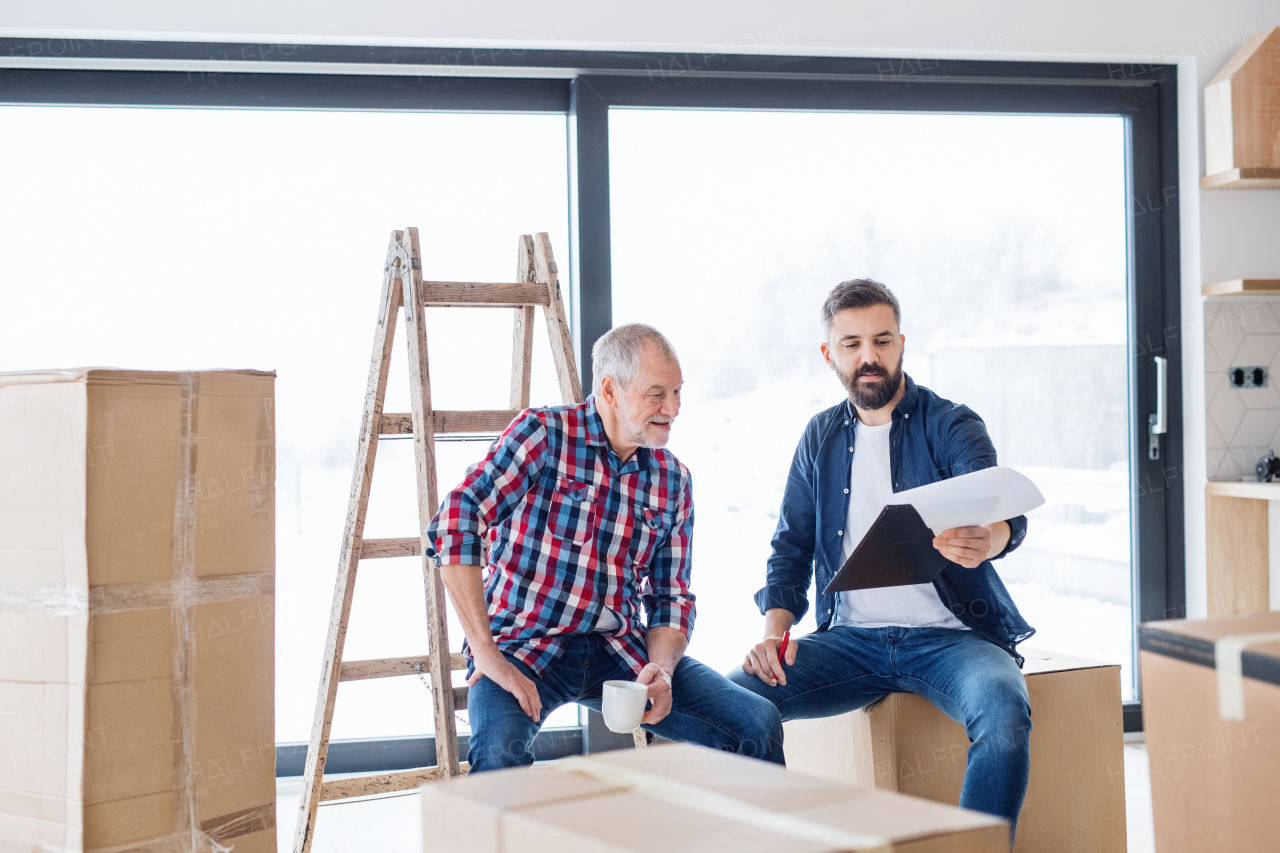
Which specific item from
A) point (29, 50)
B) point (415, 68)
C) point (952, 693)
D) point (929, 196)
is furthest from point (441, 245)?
point (952, 693)

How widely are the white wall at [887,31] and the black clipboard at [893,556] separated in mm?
1537

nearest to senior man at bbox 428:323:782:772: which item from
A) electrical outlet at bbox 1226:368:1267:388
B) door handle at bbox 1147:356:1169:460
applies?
door handle at bbox 1147:356:1169:460

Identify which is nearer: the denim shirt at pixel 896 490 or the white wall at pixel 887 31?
the denim shirt at pixel 896 490

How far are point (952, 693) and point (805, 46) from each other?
1771mm

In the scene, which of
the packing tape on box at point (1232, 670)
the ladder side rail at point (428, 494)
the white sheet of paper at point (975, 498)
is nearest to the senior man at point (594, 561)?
the ladder side rail at point (428, 494)

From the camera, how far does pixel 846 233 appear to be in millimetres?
2908

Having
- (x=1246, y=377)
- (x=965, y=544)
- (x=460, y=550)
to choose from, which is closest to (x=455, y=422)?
(x=460, y=550)

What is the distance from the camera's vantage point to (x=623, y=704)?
158cm

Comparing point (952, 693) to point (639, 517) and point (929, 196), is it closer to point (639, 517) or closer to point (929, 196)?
point (639, 517)

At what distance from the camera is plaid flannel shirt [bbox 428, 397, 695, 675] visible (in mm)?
1879

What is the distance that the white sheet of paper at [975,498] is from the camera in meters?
1.67

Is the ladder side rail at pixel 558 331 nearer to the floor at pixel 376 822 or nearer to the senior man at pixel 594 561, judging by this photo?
the senior man at pixel 594 561

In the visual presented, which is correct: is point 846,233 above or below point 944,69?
below

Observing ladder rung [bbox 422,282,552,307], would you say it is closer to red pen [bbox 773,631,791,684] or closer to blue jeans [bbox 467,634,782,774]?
blue jeans [bbox 467,634,782,774]
